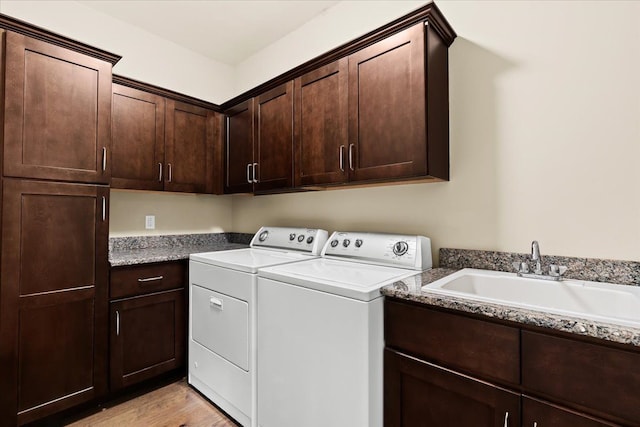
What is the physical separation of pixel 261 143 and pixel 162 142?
0.76 metres

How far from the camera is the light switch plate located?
259 centimetres

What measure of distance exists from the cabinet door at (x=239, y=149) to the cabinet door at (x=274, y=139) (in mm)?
98

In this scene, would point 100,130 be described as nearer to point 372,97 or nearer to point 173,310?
point 173,310

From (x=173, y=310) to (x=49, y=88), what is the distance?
58.3 inches

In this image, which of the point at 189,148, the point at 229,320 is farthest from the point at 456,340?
the point at 189,148

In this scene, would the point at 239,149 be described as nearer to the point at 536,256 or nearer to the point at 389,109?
the point at 389,109

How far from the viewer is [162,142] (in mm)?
2410

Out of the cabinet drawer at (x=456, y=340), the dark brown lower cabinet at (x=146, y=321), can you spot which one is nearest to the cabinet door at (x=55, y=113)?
the dark brown lower cabinet at (x=146, y=321)

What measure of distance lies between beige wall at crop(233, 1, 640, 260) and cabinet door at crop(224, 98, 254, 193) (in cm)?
123

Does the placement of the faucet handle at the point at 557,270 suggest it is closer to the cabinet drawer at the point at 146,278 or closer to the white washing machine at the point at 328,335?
the white washing machine at the point at 328,335

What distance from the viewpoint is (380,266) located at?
1.72 m

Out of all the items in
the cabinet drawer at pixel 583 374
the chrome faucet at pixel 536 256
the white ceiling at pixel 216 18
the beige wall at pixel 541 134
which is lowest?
the cabinet drawer at pixel 583 374

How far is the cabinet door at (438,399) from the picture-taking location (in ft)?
3.25

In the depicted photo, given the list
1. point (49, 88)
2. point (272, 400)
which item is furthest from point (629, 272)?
point (49, 88)
